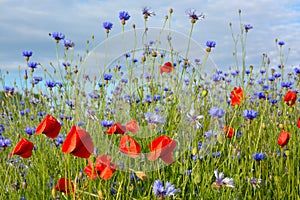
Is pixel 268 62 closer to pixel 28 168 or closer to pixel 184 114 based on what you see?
pixel 184 114

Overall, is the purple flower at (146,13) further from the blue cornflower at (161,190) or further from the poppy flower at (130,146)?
the blue cornflower at (161,190)

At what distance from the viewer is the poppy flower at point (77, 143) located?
4.87ft

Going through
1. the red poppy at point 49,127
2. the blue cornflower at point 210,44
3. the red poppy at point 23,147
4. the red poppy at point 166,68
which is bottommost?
the red poppy at point 23,147

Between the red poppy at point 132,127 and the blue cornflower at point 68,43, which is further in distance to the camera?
the blue cornflower at point 68,43

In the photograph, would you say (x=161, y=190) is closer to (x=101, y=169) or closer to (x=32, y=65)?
(x=101, y=169)

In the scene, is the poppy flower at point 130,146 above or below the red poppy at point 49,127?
below

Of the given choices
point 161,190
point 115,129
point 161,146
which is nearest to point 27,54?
point 115,129

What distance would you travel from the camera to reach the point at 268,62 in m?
4.07

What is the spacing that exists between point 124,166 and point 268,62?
7.96ft

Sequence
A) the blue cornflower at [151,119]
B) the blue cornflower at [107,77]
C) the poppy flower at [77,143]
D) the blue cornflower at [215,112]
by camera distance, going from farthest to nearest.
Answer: the blue cornflower at [107,77], the blue cornflower at [151,119], the blue cornflower at [215,112], the poppy flower at [77,143]

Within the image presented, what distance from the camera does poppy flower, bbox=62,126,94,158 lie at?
1.49 m

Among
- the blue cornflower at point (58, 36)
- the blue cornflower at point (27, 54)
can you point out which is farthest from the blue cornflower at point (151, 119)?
the blue cornflower at point (27, 54)

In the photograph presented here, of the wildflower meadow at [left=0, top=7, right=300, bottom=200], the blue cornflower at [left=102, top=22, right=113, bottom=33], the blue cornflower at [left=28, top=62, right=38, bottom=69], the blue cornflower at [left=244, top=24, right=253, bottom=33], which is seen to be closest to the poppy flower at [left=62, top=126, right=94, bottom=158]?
the wildflower meadow at [left=0, top=7, right=300, bottom=200]

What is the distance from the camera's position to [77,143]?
4.92 ft
